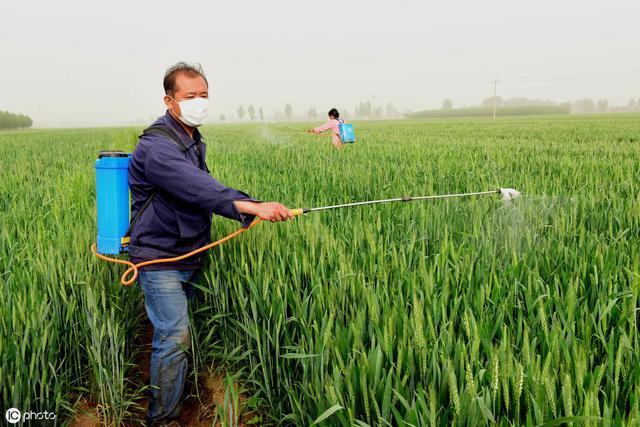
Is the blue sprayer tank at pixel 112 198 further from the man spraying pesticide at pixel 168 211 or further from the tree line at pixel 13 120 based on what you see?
the tree line at pixel 13 120

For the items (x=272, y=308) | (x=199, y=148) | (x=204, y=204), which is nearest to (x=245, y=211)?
(x=204, y=204)

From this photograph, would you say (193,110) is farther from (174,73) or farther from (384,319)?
(384,319)

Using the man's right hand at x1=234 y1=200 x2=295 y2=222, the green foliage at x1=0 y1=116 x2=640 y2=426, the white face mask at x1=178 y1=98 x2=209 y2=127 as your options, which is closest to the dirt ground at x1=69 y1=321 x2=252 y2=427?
Answer: the green foliage at x1=0 y1=116 x2=640 y2=426

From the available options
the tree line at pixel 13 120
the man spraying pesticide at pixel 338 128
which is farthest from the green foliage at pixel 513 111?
the man spraying pesticide at pixel 338 128

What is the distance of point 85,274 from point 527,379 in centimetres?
215

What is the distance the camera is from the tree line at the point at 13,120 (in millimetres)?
90438

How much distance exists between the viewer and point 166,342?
2133mm

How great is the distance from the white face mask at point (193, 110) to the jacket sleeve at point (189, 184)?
224mm

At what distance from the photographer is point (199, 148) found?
7.91 ft

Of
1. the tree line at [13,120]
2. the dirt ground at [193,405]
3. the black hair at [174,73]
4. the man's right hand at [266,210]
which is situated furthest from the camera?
the tree line at [13,120]

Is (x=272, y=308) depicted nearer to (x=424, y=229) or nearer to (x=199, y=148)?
(x=199, y=148)

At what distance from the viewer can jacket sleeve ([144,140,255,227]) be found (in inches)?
79.8

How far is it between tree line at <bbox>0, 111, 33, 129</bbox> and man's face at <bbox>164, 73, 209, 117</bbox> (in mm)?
105605

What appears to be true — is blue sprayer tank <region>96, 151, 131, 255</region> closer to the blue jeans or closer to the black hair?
the blue jeans
